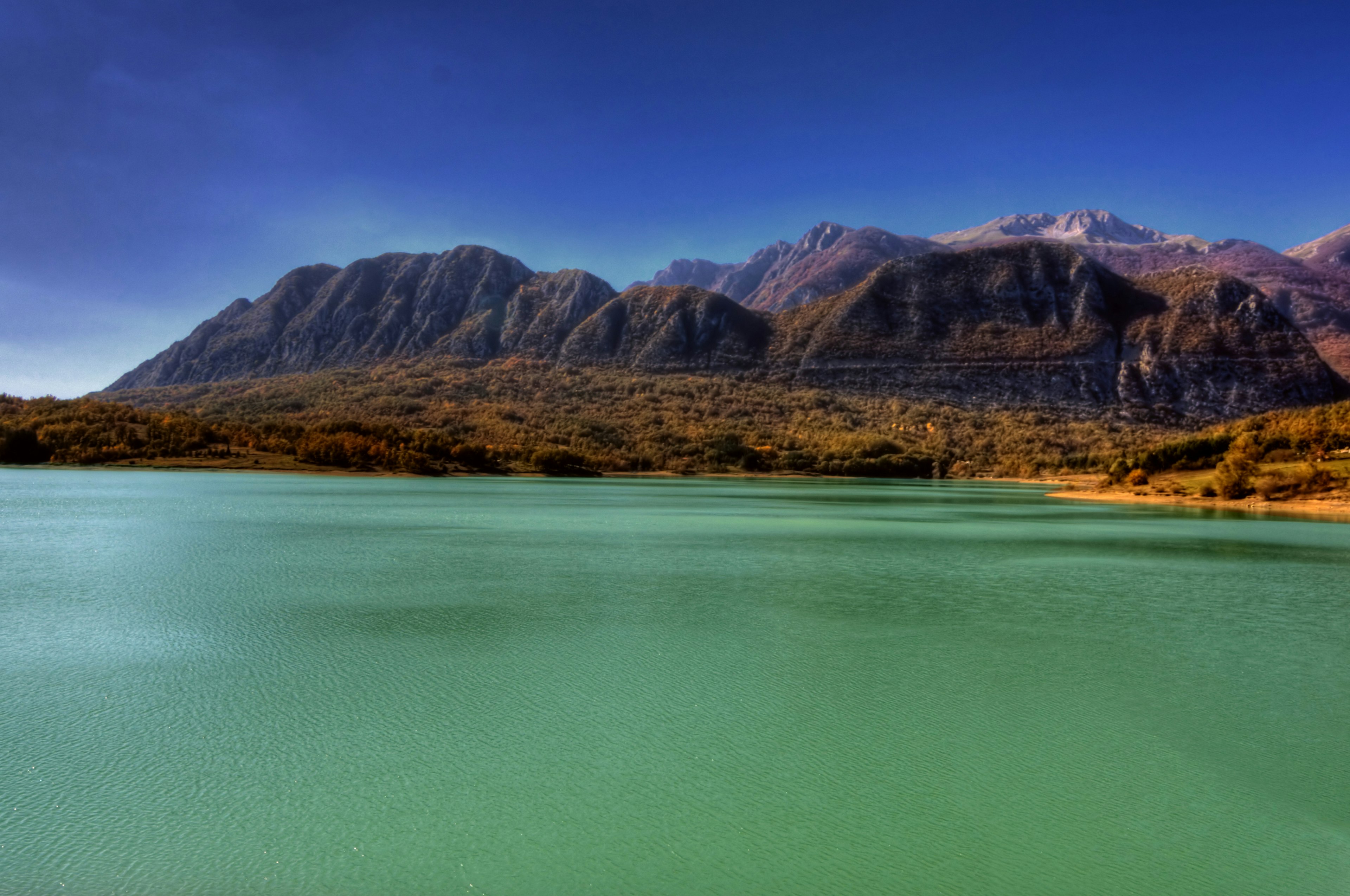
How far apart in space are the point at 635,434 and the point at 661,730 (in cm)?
12956

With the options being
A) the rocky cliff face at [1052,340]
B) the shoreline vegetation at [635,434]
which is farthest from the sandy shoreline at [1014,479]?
the rocky cliff face at [1052,340]

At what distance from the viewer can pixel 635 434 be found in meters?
139

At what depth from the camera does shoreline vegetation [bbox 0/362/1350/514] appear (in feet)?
233

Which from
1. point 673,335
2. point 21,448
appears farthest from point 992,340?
point 21,448

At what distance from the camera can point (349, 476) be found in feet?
331

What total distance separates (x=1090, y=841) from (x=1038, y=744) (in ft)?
8.03

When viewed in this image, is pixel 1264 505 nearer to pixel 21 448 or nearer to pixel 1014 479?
pixel 1014 479

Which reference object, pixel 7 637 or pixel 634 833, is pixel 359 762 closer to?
pixel 634 833

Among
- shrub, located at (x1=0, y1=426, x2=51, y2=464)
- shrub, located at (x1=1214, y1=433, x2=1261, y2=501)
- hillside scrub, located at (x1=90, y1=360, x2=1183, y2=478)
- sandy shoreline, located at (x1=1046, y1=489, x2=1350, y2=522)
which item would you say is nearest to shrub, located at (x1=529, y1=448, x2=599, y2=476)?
hillside scrub, located at (x1=90, y1=360, x2=1183, y2=478)

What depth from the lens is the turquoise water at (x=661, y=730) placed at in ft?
21.2

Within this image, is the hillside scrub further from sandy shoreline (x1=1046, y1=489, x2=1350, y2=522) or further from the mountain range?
sandy shoreline (x1=1046, y1=489, x2=1350, y2=522)

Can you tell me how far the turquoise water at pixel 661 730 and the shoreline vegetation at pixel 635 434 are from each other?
54.7 m

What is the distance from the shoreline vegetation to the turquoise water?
2155 inches

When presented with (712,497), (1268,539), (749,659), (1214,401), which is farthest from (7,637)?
(1214,401)
